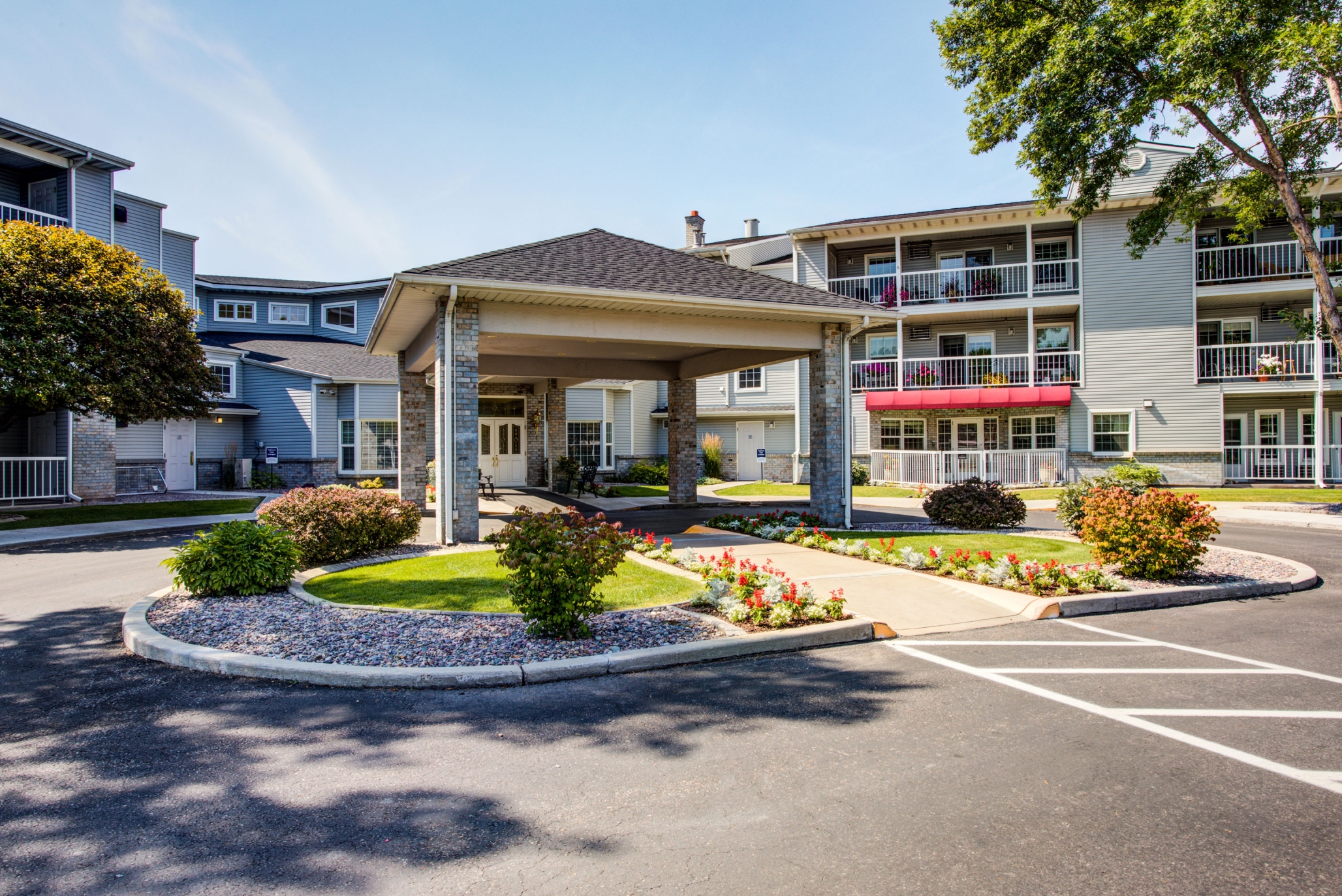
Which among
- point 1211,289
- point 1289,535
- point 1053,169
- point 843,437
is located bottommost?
point 1289,535

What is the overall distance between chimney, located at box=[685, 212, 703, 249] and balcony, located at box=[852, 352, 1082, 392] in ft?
38.0

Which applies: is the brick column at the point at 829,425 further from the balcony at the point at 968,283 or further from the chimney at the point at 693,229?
the chimney at the point at 693,229

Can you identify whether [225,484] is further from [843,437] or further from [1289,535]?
[1289,535]

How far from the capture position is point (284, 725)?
446 cm

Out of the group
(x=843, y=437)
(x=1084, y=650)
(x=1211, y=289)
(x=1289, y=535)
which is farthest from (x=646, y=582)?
(x=1211, y=289)

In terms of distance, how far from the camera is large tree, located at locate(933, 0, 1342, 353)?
15.1 m

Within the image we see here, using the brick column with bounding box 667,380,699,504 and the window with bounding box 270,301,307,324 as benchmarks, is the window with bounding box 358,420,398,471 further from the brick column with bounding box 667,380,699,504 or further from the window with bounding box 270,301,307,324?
the brick column with bounding box 667,380,699,504

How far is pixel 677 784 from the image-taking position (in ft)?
12.1

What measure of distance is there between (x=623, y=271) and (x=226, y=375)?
65.6 ft

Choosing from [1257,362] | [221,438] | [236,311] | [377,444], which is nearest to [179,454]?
[221,438]

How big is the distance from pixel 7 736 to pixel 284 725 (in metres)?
1.59

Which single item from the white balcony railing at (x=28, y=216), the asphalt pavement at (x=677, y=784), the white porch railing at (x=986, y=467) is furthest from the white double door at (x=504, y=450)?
the asphalt pavement at (x=677, y=784)

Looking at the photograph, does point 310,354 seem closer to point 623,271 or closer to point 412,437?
point 412,437

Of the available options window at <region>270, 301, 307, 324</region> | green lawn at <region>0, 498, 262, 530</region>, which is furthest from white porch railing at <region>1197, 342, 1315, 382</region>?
window at <region>270, 301, 307, 324</region>
